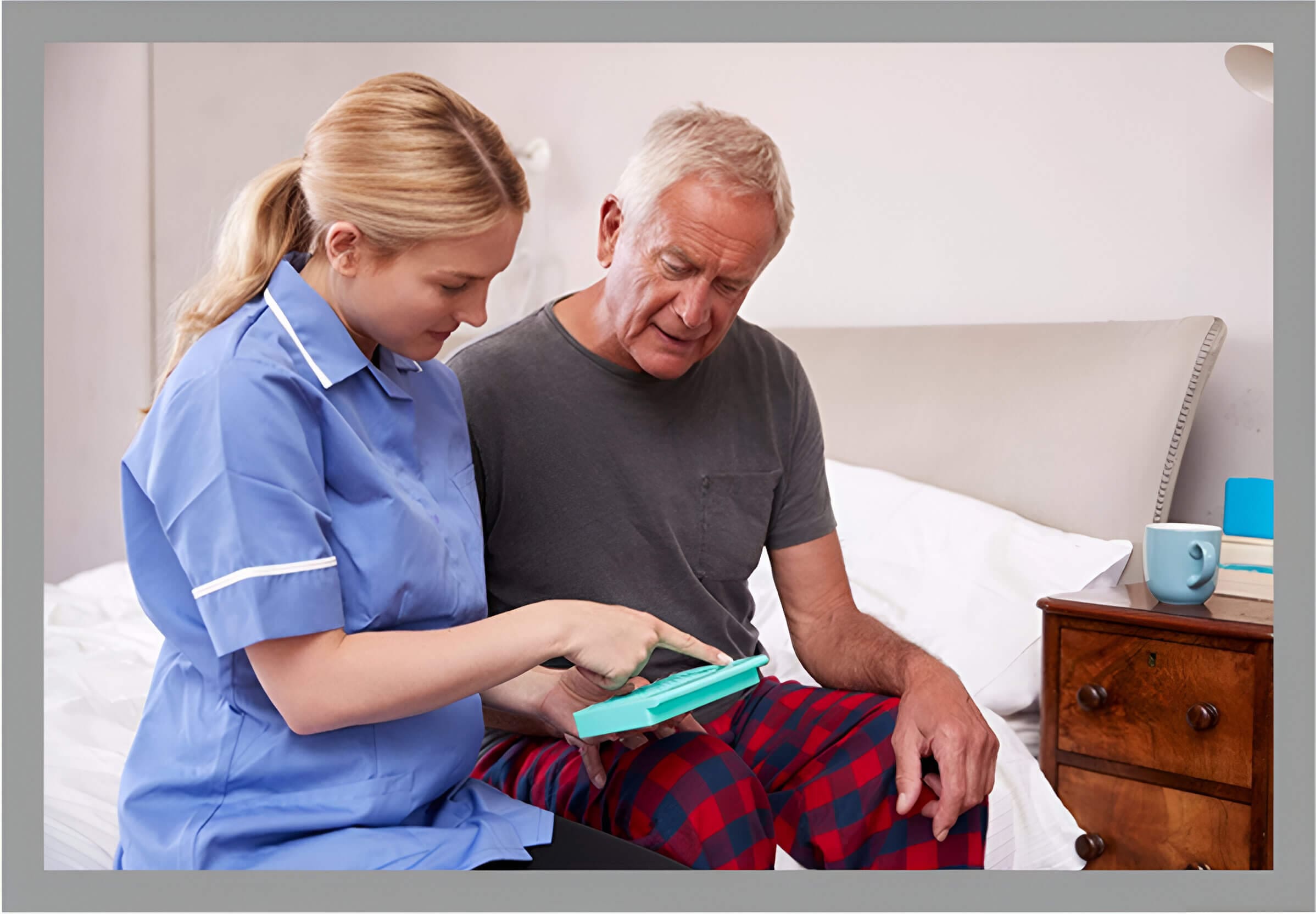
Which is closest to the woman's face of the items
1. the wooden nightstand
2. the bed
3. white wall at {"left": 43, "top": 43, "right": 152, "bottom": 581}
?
the bed

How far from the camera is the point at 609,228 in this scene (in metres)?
1.07

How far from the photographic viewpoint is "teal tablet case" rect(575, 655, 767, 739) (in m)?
0.72

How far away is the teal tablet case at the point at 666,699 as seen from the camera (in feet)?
2.37

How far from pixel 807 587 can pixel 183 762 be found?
660mm

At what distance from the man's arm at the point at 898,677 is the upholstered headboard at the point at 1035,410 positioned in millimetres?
585

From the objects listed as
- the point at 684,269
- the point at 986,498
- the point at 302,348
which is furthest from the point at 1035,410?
the point at 302,348

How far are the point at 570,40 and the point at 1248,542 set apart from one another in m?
1.04

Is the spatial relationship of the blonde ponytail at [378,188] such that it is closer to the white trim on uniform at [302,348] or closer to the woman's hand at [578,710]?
the white trim on uniform at [302,348]

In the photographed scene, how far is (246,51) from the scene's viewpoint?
9.68 feet

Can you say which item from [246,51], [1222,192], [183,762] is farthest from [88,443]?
[1222,192]

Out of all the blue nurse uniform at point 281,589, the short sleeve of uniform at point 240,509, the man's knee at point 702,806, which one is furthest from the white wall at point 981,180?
the short sleeve of uniform at point 240,509

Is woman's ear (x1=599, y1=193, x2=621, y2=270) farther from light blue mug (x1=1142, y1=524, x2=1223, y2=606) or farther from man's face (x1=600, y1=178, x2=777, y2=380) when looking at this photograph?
light blue mug (x1=1142, y1=524, x2=1223, y2=606)

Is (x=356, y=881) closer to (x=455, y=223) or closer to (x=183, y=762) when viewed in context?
(x=183, y=762)

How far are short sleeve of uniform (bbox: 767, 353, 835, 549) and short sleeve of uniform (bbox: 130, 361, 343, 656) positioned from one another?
0.59 m
